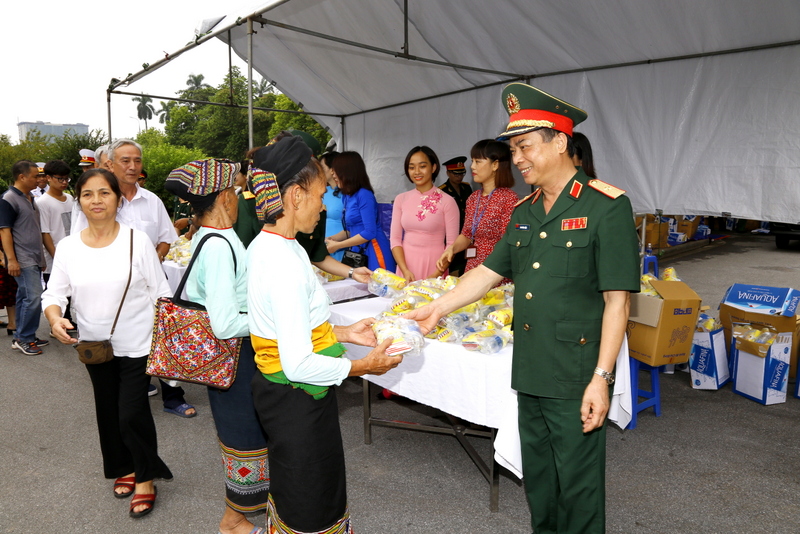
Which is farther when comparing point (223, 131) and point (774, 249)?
point (223, 131)

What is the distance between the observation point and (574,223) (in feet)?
6.15

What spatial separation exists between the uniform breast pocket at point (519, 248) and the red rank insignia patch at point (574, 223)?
15 cm

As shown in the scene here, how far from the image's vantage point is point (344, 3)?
6230mm

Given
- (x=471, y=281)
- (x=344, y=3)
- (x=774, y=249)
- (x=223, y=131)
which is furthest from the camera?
(x=223, y=131)

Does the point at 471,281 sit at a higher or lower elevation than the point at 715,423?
higher

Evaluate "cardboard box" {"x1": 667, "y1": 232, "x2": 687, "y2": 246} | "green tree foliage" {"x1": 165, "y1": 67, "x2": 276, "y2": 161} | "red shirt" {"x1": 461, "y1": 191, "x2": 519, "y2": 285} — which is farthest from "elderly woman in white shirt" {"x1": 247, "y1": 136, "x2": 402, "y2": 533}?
"green tree foliage" {"x1": 165, "y1": 67, "x2": 276, "y2": 161}

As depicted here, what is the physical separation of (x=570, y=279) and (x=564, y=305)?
0.10 metres

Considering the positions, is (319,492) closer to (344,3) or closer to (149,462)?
(149,462)

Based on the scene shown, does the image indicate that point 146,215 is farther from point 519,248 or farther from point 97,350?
point 519,248

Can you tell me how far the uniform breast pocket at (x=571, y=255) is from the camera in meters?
1.85

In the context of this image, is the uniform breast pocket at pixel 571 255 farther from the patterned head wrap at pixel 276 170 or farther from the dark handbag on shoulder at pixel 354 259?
the dark handbag on shoulder at pixel 354 259

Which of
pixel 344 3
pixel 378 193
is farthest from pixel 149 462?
pixel 378 193

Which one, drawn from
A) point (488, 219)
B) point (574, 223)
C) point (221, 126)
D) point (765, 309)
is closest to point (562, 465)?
point (574, 223)

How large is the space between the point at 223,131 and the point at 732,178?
48.6 metres
